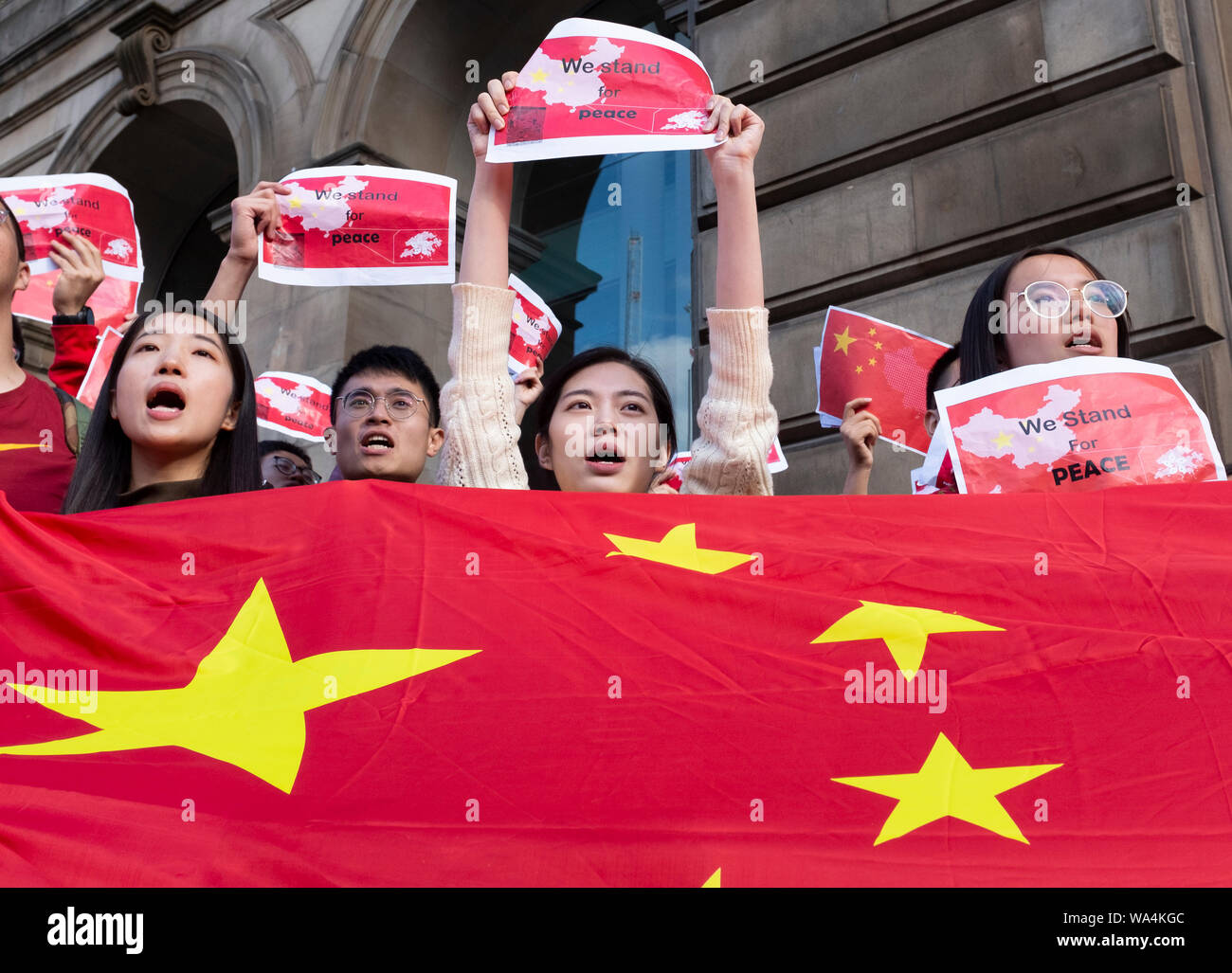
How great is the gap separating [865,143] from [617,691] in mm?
4895

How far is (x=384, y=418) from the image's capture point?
4.02 metres

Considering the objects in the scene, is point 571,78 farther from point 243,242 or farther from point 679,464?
point 679,464

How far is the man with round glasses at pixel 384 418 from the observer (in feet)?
13.0

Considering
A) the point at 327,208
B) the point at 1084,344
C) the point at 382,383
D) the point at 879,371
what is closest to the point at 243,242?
the point at 327,208

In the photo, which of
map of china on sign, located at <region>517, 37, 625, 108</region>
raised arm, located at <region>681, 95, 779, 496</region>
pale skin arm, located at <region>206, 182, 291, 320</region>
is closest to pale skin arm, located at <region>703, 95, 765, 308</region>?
raised arm, located at <region>681, 95, 779, 496</region>

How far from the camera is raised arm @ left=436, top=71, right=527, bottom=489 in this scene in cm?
356

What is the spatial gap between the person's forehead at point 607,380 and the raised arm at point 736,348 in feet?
0.85

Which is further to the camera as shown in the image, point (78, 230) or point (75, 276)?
point (78, 230)

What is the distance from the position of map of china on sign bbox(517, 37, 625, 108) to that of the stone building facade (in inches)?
120

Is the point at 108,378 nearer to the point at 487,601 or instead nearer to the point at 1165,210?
the point at 487,601

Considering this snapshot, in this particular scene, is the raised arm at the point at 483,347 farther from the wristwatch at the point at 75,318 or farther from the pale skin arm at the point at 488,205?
the wristwatch at the point at 75,318

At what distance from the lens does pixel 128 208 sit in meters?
5.79

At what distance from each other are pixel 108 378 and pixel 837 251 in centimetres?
424

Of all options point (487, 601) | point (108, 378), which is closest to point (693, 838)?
point (487, 601)
